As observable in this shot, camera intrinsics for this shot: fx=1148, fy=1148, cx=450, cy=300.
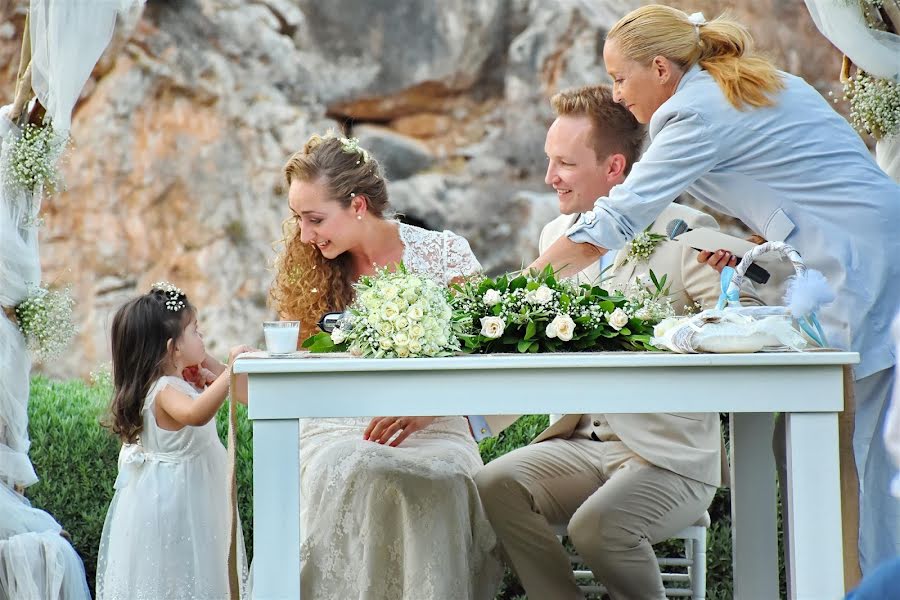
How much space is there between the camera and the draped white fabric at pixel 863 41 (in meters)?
3.63

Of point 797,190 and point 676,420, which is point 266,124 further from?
point 797,190

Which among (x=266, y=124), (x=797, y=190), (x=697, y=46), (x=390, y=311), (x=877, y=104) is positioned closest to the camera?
(x=390, y=311)

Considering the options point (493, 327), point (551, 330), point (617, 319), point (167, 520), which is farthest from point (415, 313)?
point (167, 520)

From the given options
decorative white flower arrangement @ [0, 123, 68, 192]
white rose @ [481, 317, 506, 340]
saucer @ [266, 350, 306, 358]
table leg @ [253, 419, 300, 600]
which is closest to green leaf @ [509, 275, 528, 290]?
white rose @ [481, 317, 506, 340]

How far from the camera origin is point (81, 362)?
25.3ft

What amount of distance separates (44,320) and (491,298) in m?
1.67

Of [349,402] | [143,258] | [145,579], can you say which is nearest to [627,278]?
[349,402]

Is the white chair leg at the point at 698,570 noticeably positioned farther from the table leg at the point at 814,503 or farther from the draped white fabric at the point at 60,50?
the draped white fabric at the point at 60,50

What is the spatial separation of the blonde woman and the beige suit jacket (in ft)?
0.81

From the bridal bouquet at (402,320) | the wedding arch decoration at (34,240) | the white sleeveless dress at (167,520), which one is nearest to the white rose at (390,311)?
the bridal bouquet at (402,320)

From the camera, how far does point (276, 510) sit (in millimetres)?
2580

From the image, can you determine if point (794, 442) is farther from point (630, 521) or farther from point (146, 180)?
point (146, 180)

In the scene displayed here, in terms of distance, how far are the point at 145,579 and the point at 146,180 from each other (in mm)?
4735

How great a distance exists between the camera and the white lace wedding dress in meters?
3.20
